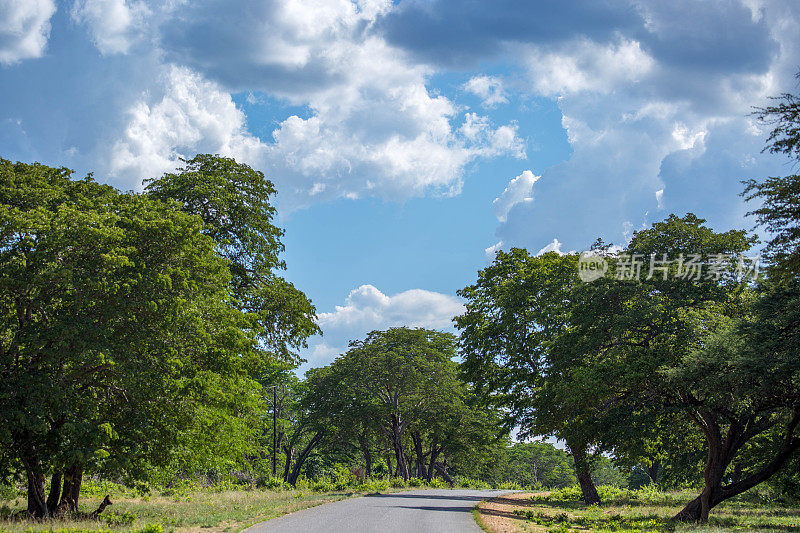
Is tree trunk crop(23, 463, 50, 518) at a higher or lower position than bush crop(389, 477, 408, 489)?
higher

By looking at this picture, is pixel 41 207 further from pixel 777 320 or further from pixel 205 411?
pixel 777 320

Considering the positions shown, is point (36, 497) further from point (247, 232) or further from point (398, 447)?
point (398, 447)

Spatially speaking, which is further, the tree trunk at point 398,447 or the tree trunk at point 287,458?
the tree trunk at point 287,458

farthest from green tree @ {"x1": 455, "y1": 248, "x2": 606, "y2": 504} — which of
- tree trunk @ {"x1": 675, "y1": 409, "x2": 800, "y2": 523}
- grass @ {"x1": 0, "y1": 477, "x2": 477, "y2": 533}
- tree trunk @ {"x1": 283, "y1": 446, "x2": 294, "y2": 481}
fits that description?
tree trunk @ {"x1": 283, "y1": 446, "x2": 294, "y2": 481}

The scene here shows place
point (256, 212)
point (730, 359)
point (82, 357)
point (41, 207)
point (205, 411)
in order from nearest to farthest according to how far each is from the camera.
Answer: point (82, 357) < point (41, 207) < point (730, 359) < point (205, 411) < point (256, 212)

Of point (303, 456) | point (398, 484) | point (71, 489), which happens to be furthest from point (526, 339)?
point (303, 456)

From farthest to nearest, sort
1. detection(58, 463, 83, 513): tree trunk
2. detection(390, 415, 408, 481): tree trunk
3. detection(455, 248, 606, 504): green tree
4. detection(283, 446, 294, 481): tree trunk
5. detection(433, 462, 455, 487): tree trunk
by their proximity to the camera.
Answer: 1. detection(433, 462, 455, 487): tree trunk
2. detection(283, 446, 294, 481): tree trunk
3. detection(390, 415, 408, 481): tree trunk
4. detection(455, 248, 606, 504): green tree
5. detection(58, 463, 83, 513): tree trunk

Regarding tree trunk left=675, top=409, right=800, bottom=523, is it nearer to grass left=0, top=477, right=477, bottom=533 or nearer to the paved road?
the paved road

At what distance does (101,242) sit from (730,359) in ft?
57.1

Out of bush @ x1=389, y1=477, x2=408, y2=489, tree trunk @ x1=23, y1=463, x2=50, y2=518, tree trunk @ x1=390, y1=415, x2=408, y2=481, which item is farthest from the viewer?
tree trunk @ x1=390, y1=415, x2=408, y2=481

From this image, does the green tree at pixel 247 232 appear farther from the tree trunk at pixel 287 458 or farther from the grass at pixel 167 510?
the tree trunk at pixel 287 458

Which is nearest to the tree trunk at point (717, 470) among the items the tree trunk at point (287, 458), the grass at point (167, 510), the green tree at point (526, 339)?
the green tree at point (526, 339)

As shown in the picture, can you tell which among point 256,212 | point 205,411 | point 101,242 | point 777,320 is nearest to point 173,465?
point 205,411

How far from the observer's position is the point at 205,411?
1881cm
